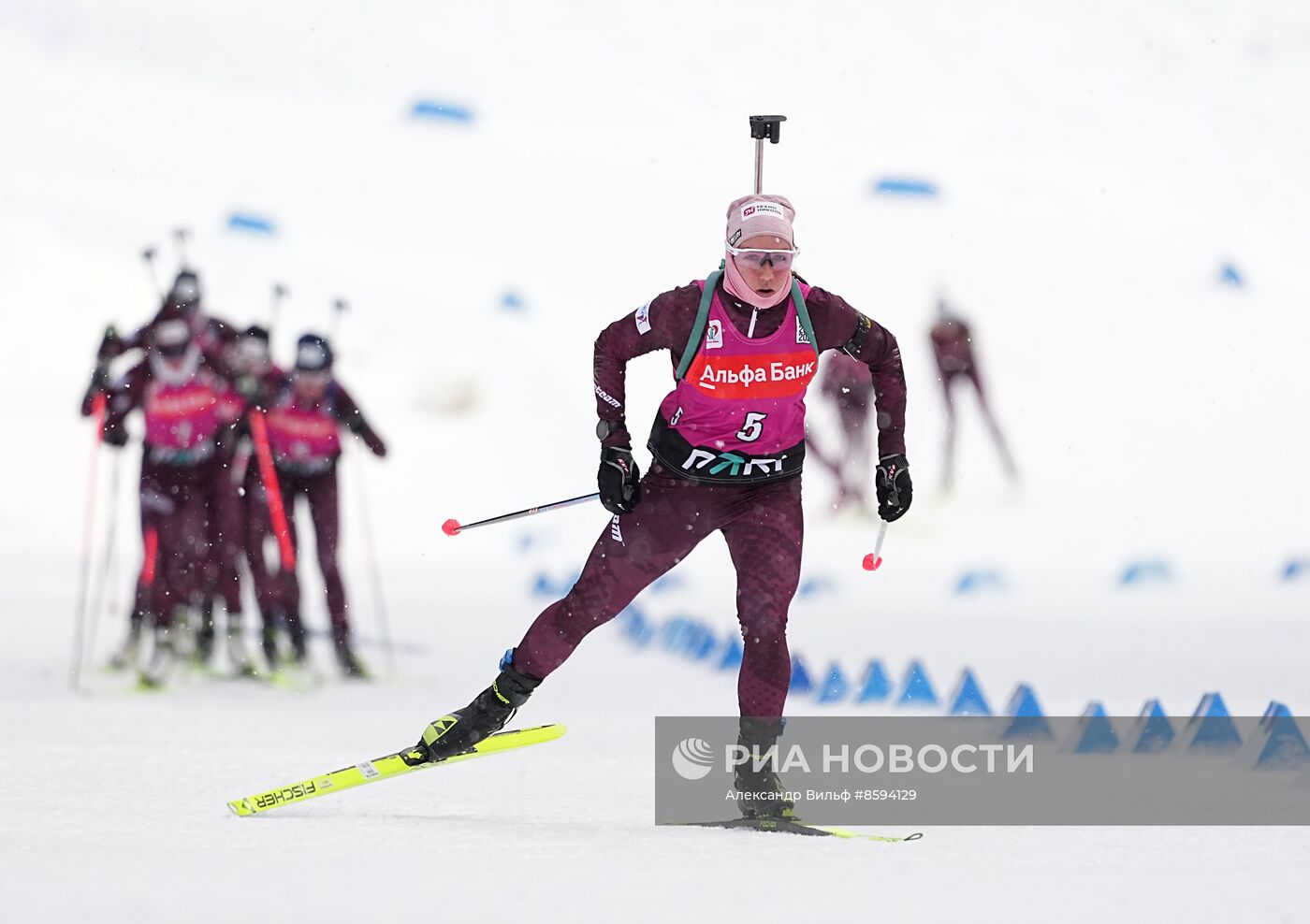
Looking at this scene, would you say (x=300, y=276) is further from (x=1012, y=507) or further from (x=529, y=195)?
(x=1012, y=507)

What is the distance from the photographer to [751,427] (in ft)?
14.9

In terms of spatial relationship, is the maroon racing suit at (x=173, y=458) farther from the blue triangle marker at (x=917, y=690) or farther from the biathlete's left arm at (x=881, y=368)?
the biathlete's left arm at (x=881, y=368)

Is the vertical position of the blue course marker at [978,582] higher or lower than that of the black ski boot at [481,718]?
higher

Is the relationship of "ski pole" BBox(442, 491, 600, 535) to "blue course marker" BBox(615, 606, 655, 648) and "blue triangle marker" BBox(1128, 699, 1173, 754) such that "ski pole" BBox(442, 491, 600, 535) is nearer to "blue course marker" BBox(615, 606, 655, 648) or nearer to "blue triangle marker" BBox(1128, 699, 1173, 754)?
"blue triangle marker" BBox(1128, 699, 1173, 754)

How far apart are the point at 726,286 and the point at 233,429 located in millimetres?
5617

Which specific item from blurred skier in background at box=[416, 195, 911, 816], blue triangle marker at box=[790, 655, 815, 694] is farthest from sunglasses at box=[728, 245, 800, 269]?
blue triangle marker at box=[790, 655, 815, 694]

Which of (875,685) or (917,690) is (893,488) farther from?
(875,685)

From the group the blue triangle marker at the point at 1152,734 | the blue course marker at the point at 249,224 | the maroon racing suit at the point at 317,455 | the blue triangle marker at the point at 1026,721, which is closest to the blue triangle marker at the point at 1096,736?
the blue triangle marker at the point at 1152,734

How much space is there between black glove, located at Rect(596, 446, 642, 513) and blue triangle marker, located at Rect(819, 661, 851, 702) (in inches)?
146

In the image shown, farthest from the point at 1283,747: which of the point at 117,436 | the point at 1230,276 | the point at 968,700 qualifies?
the point at 1230,276

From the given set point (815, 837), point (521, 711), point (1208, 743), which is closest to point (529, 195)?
point (521, 711)

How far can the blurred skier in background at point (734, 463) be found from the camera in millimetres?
4441

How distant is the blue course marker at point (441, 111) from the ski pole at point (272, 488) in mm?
18484

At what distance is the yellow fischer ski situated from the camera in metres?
4.64
